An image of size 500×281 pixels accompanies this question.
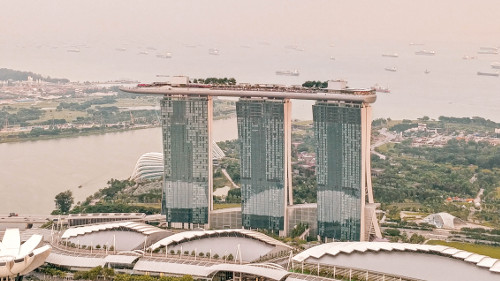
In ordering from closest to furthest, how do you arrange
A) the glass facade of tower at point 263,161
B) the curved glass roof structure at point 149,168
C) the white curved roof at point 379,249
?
the white curved roof at point 379,249 < the glass facade of tower at point 263,161 < the curved glass roof structure at point 149,168

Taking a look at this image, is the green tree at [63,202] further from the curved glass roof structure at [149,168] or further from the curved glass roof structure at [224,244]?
the curved glass roof structure at [224,244]

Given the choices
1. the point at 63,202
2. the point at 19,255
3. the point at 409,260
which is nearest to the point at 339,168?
the point at 409,260

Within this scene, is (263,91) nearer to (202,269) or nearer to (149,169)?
(202,269)

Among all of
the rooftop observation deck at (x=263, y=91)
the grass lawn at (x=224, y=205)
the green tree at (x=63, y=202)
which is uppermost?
the rooftop observation deck at (x=263, y=91)

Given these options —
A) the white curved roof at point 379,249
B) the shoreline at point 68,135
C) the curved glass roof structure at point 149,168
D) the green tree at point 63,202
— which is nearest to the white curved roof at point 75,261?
the white curved roof at point 379,249

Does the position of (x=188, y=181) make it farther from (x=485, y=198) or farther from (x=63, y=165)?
(x=63, y=165)

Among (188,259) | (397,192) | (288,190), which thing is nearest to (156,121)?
(397,192)
